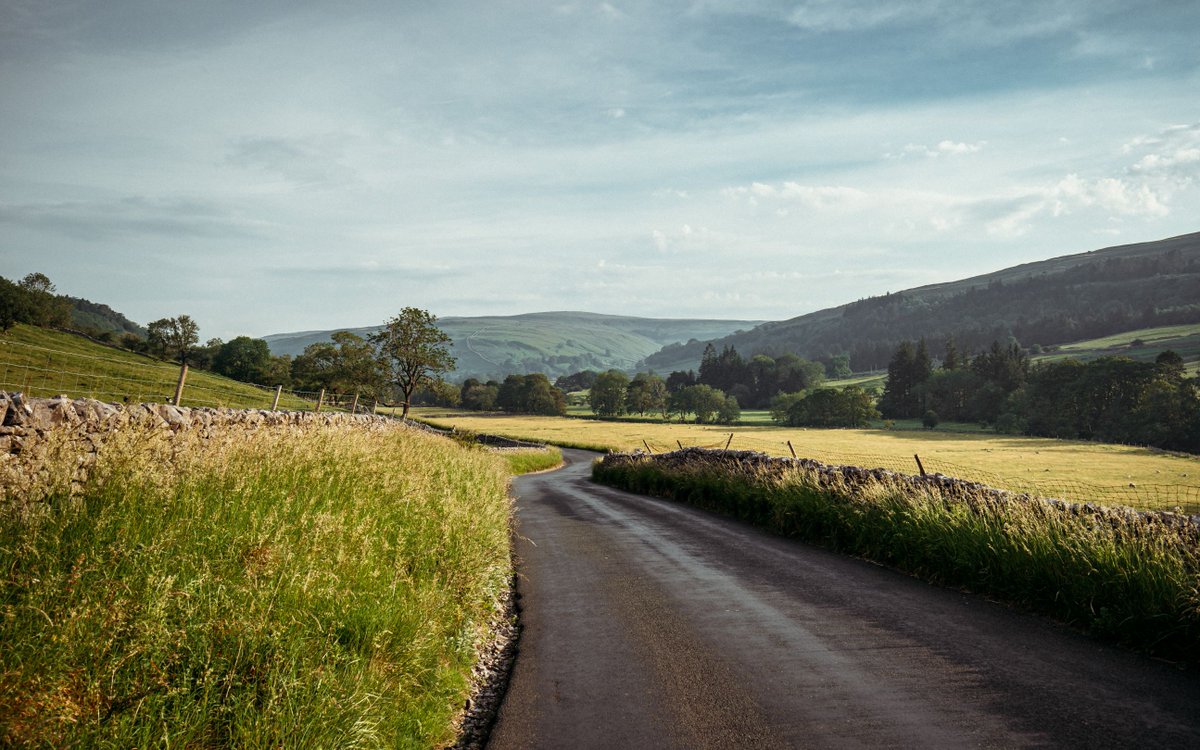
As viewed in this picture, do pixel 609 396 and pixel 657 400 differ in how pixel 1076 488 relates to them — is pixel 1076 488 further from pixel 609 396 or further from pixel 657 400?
pixel 657 400

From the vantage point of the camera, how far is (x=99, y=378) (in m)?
23.2

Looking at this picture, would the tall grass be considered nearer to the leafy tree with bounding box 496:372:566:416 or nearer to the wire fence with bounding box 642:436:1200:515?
the wire fence with bounding box 642:436:1200:515

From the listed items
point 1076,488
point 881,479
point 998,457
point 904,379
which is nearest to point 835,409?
point 904,379

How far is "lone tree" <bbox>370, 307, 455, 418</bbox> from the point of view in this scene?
2544 inches

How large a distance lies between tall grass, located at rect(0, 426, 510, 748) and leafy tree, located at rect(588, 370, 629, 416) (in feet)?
495

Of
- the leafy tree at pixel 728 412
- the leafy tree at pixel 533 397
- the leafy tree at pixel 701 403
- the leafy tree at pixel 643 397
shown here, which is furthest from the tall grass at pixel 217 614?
the leafy tree at pixel 643 397

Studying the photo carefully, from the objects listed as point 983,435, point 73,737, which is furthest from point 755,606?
point 983,435

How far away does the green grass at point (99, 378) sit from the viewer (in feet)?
64.0

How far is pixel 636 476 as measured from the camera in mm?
33125

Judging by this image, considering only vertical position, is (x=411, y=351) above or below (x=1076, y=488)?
above

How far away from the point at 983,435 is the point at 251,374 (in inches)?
4303

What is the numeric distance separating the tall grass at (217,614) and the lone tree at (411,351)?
57.6m

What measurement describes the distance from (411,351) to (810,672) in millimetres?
62390

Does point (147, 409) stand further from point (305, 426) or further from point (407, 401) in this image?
point (407, 401)
